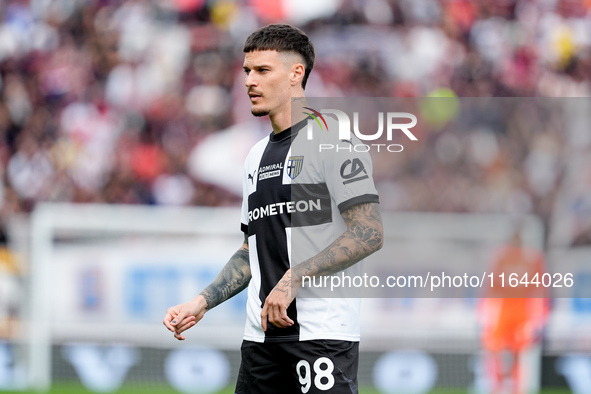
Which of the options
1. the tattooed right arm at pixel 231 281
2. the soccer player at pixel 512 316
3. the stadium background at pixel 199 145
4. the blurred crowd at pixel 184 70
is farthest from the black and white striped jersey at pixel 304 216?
the blurred crowd at pixel 184 70

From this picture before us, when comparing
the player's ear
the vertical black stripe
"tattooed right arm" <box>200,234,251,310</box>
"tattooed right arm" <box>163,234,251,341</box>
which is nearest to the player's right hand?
"tattooed right arm" <box>163,234,251,341</box>

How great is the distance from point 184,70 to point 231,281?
27.5ft

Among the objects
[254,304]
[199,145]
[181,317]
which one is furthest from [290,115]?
Result: [199,145]

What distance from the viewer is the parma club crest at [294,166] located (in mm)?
3287

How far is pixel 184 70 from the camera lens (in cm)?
1155

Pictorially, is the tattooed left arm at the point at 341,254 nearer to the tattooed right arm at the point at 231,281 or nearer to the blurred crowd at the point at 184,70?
the tattooed right arm at the point at 231,281

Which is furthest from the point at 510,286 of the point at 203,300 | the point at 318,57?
the point at 318,57

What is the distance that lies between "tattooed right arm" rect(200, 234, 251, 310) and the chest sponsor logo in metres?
0.35

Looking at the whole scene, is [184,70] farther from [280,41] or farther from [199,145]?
[280,41]

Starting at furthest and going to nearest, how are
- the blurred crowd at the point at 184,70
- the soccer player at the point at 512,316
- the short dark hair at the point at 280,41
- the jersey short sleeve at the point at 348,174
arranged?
the blurred crowd at the point at 184,70 < the soccer player at the point at 512,316 < the short dark hair at the point at 280,41 < the jersey short sleeve at the point at 348,174

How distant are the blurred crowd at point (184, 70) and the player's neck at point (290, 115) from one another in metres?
6.58

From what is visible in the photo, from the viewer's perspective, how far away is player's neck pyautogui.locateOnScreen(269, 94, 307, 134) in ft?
11.2

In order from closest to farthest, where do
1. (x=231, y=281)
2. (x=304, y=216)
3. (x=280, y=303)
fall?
(x=280, y=303) → (x=304, y=216) → (x=231, y=281)

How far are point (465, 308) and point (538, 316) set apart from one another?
758mm
